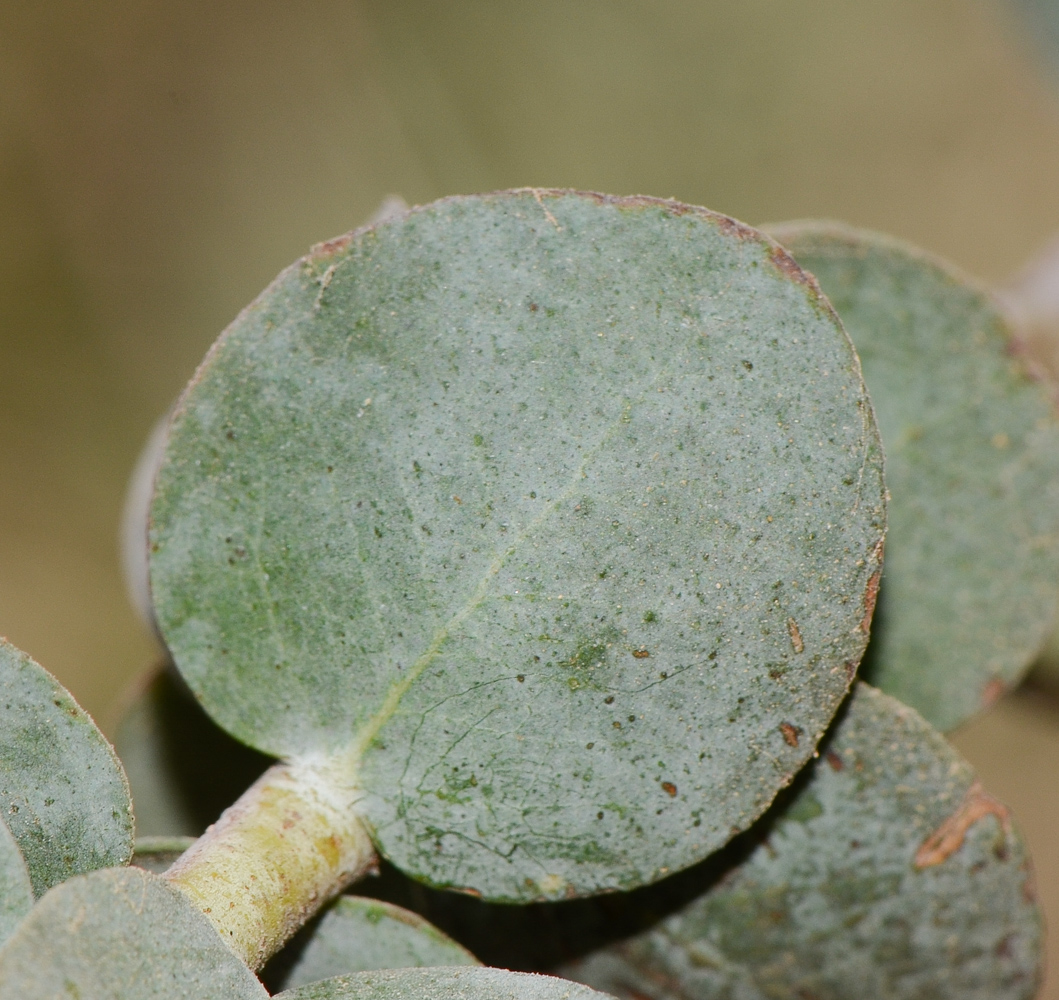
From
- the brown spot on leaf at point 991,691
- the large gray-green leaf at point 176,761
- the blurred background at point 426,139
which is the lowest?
the large gray-green leaf at point 176,761

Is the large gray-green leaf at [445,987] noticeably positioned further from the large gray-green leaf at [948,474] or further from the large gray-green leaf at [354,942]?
the large gray-green leaf at [948,474]

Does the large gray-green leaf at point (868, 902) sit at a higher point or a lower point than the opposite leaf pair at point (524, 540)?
lower

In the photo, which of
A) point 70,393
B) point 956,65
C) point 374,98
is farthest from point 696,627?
point 956,65

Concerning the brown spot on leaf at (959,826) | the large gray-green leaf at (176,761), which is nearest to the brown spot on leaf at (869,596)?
the brown spot on leaf at (959,826)

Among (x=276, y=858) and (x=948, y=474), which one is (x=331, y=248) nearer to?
(x=276, y=858)

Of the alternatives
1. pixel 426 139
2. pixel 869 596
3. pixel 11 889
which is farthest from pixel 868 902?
pixel 426 139

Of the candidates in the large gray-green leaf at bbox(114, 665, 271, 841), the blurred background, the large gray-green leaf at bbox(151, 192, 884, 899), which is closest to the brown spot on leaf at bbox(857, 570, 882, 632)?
the large gray-green leaf at bbox(151, 192, 884, 899)

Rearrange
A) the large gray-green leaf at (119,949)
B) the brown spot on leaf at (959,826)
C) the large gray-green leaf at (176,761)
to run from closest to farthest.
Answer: the large gray-green leaf at (119,949), the brown spot on leaf at (959,826), the large gray-green leaf at (176,761)
